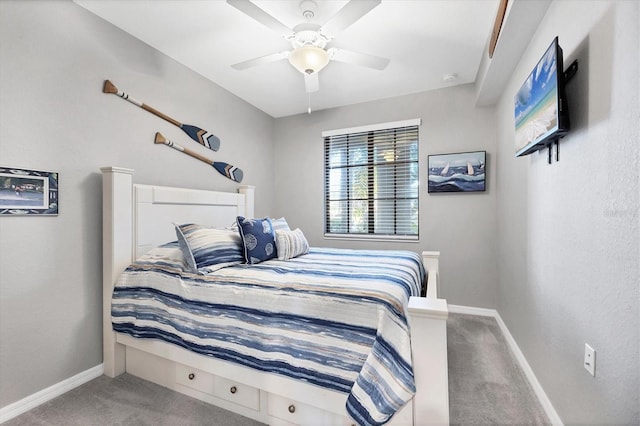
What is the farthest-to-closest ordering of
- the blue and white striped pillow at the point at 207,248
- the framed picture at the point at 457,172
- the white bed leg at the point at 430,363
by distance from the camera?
the framed picture at the point at 457,172 → the blue and white striped pillow at the point at 207,248 → the white bed leg at the point at 430,363

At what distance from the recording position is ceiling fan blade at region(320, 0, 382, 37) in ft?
5.24

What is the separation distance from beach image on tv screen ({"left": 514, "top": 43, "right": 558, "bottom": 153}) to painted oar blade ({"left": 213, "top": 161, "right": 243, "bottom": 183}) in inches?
112

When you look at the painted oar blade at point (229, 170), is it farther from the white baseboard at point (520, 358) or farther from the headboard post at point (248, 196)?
the white baseboard at point (520, 358)

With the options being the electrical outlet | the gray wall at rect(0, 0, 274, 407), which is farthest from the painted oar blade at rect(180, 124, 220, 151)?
the electrical outlet

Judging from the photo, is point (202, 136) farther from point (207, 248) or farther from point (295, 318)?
point (295, 318)

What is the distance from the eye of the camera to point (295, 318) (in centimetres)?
142

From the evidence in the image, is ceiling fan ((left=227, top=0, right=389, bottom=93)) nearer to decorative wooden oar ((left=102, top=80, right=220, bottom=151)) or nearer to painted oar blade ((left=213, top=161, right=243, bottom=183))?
decorative wooden oar ((left=102, top=80, right=220, bottom=151))

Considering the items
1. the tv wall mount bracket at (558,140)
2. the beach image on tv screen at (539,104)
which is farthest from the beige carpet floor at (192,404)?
the beach image on tv screen at (539,104)

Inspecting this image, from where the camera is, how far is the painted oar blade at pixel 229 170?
3.25m

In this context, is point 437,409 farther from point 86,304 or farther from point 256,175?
point 256,175

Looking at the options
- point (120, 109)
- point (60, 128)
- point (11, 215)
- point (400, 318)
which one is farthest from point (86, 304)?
point (400, 318)

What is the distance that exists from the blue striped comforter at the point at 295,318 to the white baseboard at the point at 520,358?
914 mm

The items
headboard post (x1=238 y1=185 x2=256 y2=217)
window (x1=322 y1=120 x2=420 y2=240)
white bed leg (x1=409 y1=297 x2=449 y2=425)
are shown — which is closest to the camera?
white bed leg (x1=409 y1=297 x2=449 y2=425)

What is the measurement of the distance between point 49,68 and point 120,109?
46 centimetres
